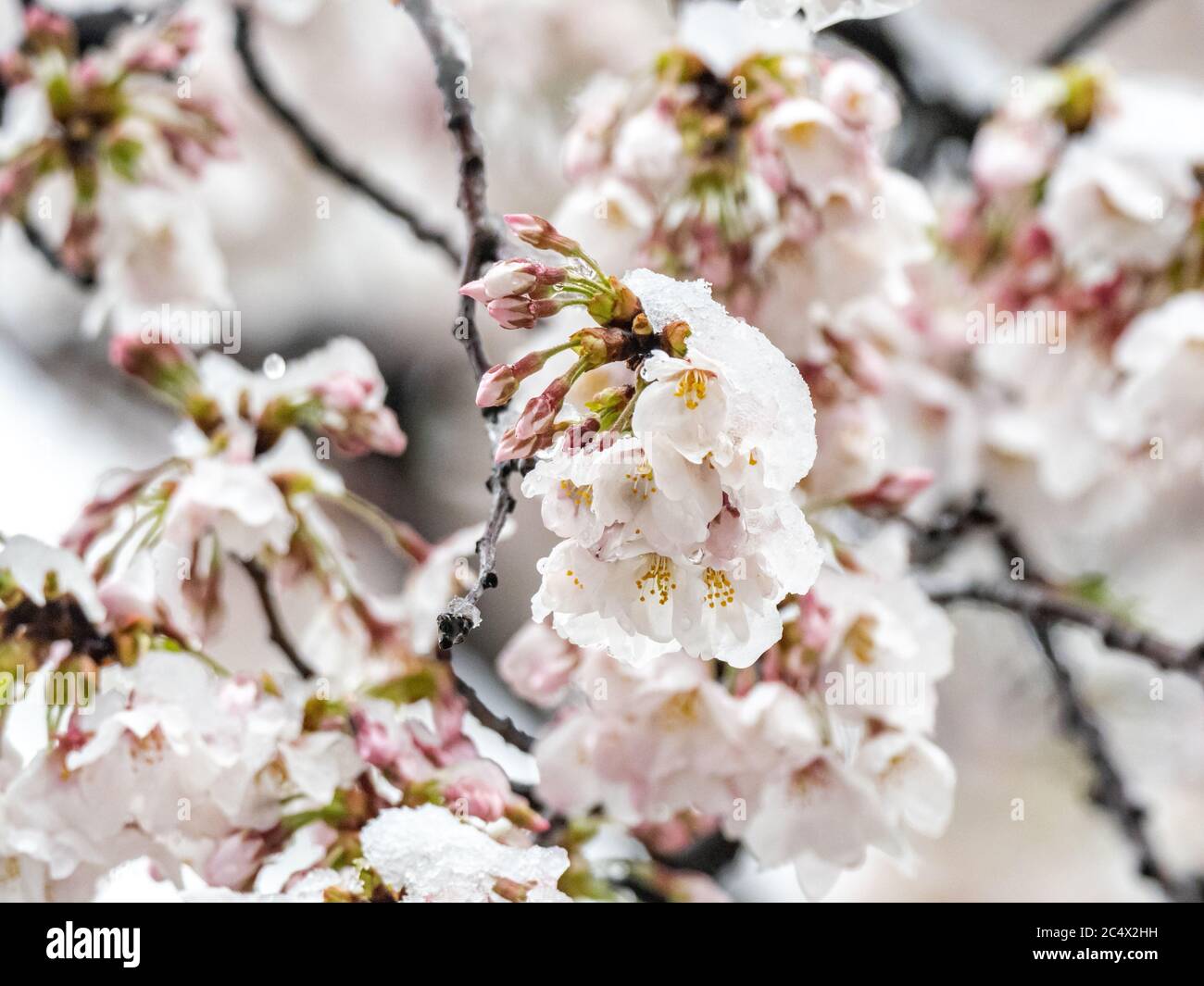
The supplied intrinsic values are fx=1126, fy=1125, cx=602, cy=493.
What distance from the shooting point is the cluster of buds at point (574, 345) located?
35cm

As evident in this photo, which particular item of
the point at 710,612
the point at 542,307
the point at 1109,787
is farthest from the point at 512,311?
the point at 1109,787

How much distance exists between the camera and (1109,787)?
842mm

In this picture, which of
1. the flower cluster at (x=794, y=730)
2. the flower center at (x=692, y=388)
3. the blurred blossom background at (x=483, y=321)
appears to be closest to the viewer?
the flower center at (x=692, y=388)

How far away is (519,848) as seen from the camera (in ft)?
1.73

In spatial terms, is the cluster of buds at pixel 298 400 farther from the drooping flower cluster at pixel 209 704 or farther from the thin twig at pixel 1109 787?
the thin twig at pixel 1109 787

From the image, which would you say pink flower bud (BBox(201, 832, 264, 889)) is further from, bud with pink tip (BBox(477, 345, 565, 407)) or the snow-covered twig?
the snow-covered twig

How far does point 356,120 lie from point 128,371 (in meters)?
0.59

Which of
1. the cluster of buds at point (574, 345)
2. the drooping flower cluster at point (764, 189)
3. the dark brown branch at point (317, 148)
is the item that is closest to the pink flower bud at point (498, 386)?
the cluster of buds at point (574, 345)

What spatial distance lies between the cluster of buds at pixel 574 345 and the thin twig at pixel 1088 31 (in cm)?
70

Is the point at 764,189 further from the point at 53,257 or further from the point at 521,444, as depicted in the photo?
the point at 53,257

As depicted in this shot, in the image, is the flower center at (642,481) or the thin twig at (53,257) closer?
the flower center at (642,481)

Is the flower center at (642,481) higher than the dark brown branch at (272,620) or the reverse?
higher

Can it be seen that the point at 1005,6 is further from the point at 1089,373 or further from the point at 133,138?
the point at 133,138

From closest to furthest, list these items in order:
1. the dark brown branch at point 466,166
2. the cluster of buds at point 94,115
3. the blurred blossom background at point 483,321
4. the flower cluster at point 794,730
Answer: the dark brown branch at point 466,166, the flower cluster at point 794,730, the cluster of buds at point 94,115, the blurred blossom background at point 483,321
